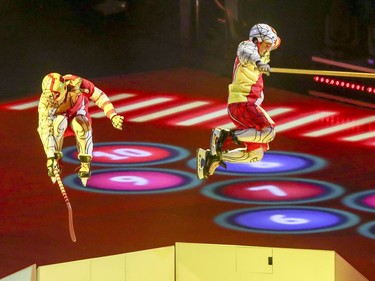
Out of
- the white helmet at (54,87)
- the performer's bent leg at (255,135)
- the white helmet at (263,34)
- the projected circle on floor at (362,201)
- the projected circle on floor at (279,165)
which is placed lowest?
the performer's bent leg at (255,135)

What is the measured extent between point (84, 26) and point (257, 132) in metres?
18.1

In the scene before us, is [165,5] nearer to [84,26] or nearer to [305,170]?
[84,26]

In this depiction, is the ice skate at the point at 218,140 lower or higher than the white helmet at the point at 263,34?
lower

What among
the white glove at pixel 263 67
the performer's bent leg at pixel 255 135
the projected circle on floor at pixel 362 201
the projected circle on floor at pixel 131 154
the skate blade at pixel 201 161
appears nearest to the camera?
the white glove at pixel 263 67

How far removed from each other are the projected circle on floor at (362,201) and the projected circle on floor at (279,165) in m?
1.25

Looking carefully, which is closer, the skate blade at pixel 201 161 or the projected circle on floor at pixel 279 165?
the skate blade at pixel 201 161

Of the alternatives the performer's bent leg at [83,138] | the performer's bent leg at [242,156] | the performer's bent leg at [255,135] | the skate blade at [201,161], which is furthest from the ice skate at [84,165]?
the performer's bent leg at [255,135]

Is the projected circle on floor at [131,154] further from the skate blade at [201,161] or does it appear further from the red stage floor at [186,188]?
the skate blade at [201,161]

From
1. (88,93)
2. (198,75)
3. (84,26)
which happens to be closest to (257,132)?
(88,93)

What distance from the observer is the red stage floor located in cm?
1445

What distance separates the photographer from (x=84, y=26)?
1073 inches

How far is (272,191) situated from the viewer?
16.7 meters

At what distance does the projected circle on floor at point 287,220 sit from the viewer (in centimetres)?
1509

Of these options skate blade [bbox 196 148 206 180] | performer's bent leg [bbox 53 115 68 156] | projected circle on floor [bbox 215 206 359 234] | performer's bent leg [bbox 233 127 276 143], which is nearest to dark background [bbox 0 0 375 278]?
projected circle on floor [bbox 215 206 359 234]
